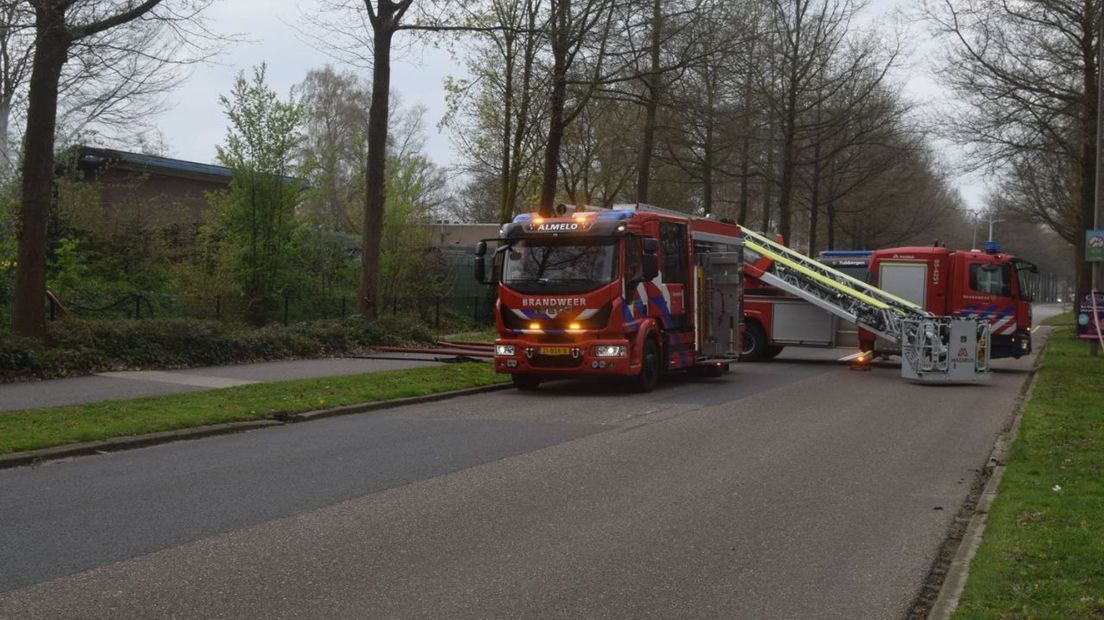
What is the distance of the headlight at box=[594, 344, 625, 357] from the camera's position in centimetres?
1705

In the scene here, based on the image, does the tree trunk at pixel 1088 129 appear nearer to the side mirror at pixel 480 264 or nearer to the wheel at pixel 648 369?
the wheel at pixel 648 369

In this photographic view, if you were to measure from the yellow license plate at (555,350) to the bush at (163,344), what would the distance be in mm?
6038

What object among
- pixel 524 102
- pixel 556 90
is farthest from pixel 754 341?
pixel 524 102

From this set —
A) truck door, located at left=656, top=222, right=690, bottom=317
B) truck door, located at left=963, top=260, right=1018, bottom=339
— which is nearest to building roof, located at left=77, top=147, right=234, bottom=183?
truck door, located at left=656, top=222, right=690, bottom=317

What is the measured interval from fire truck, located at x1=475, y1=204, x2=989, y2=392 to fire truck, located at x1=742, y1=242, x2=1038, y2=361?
101 inches

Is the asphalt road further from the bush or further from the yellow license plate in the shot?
the bush

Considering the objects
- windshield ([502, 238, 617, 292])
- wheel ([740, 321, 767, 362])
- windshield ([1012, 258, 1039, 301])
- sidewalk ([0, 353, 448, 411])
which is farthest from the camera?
wheel ([740, 321, 767, 362])

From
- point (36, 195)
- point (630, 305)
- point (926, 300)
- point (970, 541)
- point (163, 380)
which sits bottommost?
point (970, 541)

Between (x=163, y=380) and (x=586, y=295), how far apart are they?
21.5ft

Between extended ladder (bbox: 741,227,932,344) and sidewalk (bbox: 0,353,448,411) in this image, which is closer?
sidewalk (bbox: 0,353,448,411)

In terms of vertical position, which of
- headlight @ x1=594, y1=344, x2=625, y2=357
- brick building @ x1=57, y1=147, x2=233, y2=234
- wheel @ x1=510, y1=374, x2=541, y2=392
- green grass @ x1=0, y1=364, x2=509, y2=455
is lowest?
green grass @ x1=0, y1=364, x2=509, y2=455

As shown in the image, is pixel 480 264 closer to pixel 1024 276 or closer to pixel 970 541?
pixel 970 541

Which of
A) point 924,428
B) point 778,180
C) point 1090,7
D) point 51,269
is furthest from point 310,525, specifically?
point 778,180

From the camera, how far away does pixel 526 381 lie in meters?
18.4
